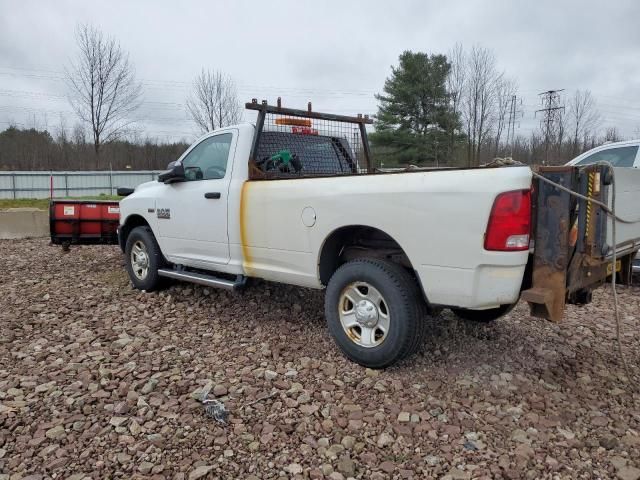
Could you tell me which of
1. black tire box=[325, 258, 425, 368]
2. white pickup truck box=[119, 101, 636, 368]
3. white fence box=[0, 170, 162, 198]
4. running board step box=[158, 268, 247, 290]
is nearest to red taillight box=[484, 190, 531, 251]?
white pickup truck box=[119, 101, 636, 368]

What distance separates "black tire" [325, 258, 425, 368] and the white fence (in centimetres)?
2252

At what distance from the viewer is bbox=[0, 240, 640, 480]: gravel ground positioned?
265cm

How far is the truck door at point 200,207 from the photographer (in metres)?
4.77

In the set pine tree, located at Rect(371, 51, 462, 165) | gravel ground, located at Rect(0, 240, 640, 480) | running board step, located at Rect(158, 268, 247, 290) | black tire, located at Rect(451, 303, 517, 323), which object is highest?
pine tree, located at Rect(371, 51, 462, 165)

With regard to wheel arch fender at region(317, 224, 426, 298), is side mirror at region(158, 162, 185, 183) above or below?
above

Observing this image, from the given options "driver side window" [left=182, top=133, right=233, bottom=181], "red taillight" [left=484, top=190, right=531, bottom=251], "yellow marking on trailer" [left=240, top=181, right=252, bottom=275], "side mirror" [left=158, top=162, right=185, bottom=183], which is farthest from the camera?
"side mirror" [left=158, top=162, right=185, bottom=183]

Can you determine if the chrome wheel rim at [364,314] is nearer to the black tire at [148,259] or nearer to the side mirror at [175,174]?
the side mirror at [175,174]

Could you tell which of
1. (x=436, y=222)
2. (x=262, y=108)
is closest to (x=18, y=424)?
(x=436, y=222)

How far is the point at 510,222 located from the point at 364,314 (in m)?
1.25

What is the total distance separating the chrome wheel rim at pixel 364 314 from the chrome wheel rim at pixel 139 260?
Answer: 9.74ft

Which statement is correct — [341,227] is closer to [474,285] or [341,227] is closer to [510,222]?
[474,285]

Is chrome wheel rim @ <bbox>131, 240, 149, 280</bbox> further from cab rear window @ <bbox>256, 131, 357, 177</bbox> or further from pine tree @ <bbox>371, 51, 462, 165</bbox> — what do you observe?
pine tree @ <bbox>371, 51, 462, 165</bbox>

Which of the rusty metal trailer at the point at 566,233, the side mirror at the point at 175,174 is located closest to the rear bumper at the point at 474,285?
the rusty metal trailer at the point at 566,233

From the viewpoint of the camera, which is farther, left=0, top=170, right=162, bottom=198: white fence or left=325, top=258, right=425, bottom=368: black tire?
left=0, top=170, right=162, bottom=198: white fence
